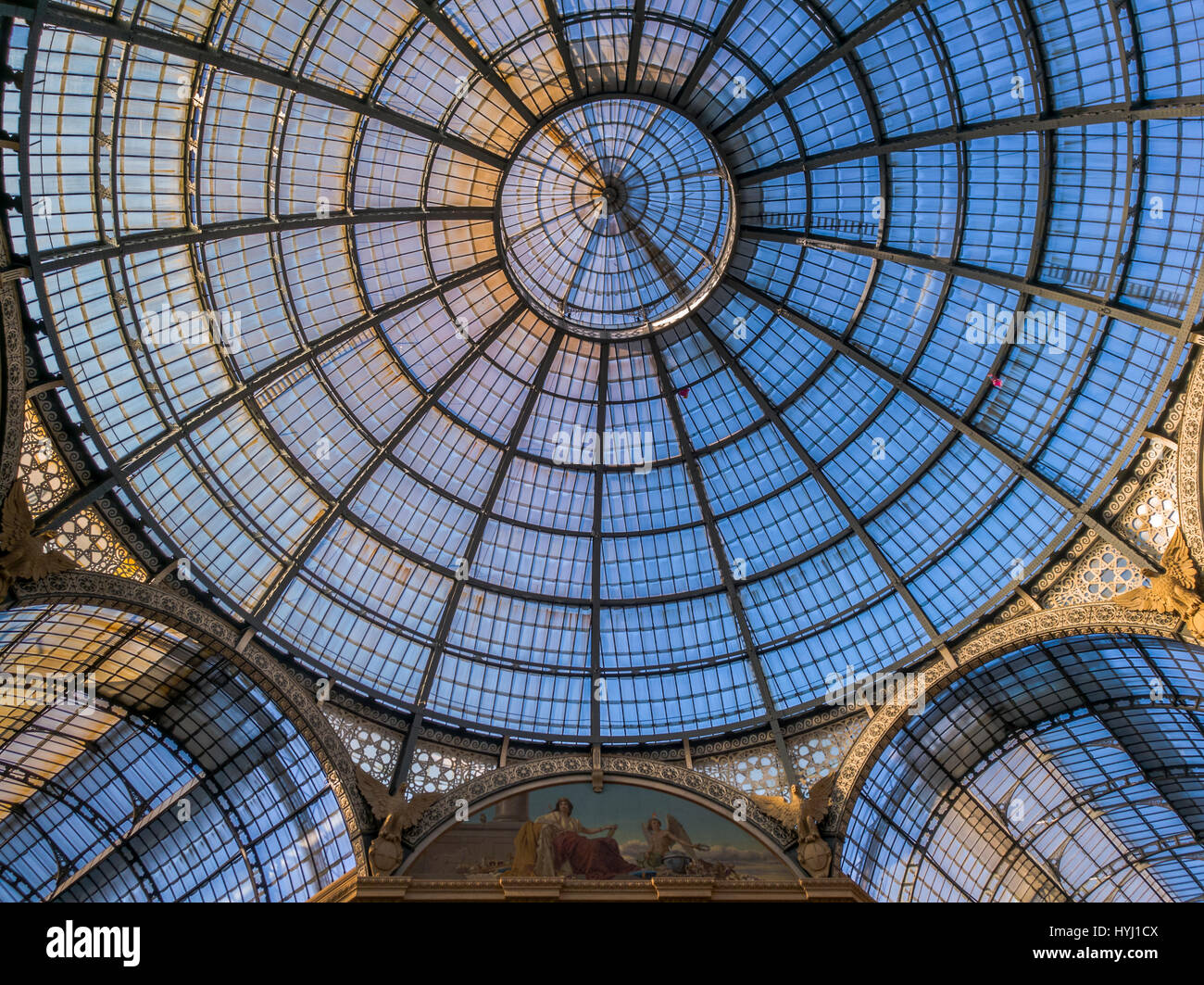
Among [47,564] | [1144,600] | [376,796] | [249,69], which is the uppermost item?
[249,69]

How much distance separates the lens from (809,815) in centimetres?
3372

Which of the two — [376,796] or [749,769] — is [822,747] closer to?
[749,769]

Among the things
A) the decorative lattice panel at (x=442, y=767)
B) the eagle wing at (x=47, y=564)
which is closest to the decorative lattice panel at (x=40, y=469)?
the eagle wing at (x=47, y=564)

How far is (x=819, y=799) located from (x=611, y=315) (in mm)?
21737

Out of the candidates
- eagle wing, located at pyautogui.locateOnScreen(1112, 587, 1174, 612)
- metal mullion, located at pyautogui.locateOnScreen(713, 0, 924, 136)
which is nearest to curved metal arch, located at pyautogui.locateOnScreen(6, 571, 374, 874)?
metal mullion, located at pyautogui.locateOnScreen(713, 0, 924, 136)

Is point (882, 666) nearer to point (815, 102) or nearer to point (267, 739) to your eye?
point (815, 102)

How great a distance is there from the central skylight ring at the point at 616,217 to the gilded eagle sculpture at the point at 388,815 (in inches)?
789

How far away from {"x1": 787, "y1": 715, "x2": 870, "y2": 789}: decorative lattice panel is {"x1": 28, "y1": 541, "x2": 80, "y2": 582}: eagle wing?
1086 inches

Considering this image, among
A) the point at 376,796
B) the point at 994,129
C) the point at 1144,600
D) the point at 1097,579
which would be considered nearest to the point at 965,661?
the point at 1097,579

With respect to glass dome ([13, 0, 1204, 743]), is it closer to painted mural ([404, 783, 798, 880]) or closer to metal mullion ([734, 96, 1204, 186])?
metal mullion ([734, 96, 1204, 186])

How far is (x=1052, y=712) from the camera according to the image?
38.9 m

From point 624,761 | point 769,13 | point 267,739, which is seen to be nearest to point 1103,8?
point 769,13

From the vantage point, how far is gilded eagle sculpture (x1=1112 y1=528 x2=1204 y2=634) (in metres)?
27.4

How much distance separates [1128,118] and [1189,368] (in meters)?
8.11
